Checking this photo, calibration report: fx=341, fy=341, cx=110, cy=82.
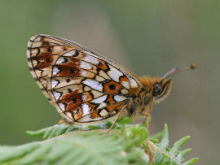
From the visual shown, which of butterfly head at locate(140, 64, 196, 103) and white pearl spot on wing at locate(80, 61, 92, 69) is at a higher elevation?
white pearl spot on wing at locate(80, 61, 92, 69)

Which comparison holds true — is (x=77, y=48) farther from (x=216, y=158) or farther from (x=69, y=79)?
(x=216, y=158)

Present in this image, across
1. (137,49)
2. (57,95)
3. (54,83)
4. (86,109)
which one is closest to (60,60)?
(54,83)

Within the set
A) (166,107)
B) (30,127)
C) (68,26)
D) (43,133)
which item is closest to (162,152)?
(43,133)

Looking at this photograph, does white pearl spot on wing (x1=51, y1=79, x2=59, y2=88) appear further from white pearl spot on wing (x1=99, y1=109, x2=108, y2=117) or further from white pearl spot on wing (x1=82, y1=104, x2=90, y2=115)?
white pearl spot on wing (x1=99, y1=109, x2=108, y2=117)

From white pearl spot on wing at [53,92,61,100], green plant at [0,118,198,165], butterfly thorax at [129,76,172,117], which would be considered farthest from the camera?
butterfly thorax at [129,76,172,117]

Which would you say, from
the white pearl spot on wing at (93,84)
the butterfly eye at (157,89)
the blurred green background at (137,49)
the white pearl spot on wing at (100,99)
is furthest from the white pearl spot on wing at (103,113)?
the blurred green background at (137,49)

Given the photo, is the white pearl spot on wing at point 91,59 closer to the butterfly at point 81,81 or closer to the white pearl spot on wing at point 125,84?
the butterfly at point 81,81

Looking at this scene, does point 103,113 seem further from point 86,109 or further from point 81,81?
point 81,81

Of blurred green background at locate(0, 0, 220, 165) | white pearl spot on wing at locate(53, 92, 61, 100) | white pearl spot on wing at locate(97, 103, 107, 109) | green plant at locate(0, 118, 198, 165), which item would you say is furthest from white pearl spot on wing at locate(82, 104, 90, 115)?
blurred green background at locate(0, 0, 220, 165)
